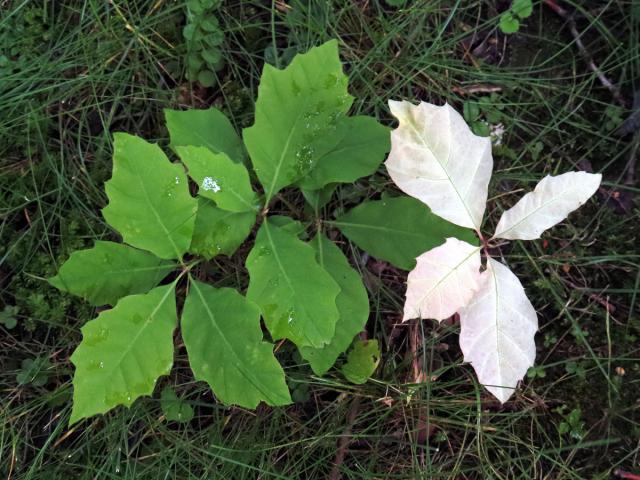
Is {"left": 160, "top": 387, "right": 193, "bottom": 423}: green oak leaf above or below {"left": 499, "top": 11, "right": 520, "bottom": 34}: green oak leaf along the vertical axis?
below

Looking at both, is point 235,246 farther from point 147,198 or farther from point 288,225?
point 147,198

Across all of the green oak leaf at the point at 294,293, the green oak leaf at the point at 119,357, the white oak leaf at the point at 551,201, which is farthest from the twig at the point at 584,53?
the green oak leaf at the point at 119,357

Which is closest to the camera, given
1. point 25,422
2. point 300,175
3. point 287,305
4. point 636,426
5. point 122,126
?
point 287,305

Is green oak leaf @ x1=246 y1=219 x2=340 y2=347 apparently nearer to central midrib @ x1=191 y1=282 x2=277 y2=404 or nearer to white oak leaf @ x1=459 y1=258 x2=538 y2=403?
Answer: central midrib @ x1=191 y1=282 x2=277 y2=404

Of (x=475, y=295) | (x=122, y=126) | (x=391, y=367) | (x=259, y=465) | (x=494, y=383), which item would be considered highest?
(x=122, y=126)

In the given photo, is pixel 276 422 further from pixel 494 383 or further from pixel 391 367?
pixel 494 383

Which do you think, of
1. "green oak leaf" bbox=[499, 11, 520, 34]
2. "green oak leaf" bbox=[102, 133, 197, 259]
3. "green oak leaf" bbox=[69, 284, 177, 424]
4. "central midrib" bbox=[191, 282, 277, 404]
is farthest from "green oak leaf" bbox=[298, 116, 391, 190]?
"green oak leaf" bbox=[499, 11, 520, 34]

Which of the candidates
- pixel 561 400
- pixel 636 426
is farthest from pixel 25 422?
pixel 636 426
